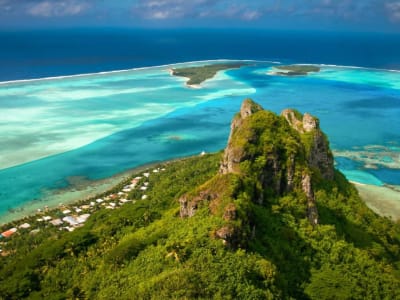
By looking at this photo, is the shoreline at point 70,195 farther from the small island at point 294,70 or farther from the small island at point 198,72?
the small island at point 294,70

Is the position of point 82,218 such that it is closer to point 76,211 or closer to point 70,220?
point 70,220

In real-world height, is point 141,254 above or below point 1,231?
above

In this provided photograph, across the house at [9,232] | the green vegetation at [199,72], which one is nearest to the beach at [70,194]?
the house at [9,232]

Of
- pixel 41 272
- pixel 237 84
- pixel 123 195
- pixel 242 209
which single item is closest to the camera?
pixel 242 209

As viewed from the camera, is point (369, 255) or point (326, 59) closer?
point (369, 255)

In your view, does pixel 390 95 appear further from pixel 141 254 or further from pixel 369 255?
pixel 141 254

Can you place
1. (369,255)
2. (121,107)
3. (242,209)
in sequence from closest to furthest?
(242,209) → (369,255) → (121,107)

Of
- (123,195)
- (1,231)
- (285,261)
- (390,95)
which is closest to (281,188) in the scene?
(285,261)

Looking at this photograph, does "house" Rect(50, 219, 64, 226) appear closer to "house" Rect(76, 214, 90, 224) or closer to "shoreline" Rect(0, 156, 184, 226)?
"house" Rect(76, 214, 90, 224)
